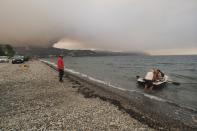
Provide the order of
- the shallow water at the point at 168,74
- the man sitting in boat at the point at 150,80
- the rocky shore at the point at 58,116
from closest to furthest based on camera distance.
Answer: the rocky shore at the point at 58,116, the shallow water at the point at 168,74, the man sitting in boat at the point at 150,80

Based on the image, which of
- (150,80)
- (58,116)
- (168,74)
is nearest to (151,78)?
(150,80)

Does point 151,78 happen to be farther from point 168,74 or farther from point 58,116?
point 168,74

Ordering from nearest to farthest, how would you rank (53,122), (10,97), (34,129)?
1. (34,129)
2. (53,122)
3. (10,97)

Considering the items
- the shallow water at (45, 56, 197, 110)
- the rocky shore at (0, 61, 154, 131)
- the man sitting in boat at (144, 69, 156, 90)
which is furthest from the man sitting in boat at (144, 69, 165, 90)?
the rocky shore at (0, 61, 154, 131)

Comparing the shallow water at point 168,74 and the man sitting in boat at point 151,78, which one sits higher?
the man sitting in boat at point 151,78

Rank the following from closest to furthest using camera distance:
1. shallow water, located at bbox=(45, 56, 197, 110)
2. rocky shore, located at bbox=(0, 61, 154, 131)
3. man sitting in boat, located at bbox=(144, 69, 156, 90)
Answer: rocky shore, located at bbox=(0, 61, 154, 131) < shallow water, located at bbox=(45, 56, 197, 110) < man sitting in boat, located at bbox=(144, 69, 156, 90)

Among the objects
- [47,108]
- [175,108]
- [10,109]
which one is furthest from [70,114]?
[175,108]

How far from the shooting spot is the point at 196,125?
10766 millimetres

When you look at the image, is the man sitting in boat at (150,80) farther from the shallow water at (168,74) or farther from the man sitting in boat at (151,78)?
the shallow water at (168,74)

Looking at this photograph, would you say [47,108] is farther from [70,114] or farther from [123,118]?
[123,118]

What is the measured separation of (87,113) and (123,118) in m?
2.19

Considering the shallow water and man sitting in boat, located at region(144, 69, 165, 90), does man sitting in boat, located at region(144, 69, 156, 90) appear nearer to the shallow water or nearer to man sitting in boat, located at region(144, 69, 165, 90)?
man sitting in boat, located at region(144, 69, 165, 90)

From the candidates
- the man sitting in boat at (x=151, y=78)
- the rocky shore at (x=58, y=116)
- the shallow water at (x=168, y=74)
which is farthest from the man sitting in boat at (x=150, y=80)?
the rocky shore at (x=58, y=116)

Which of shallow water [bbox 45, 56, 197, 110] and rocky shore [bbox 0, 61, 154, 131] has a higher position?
rocky shore [bbox 0, 61, 154, 131]
